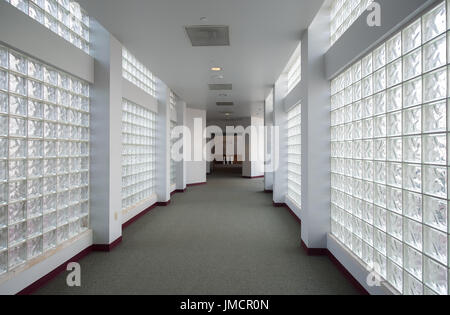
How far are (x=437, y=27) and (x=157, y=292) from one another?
177 inches

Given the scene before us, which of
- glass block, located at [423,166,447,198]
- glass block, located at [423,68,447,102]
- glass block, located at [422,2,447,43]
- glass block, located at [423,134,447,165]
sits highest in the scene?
glass block, located at [422,2,447,43]

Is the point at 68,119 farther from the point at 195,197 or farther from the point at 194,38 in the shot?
the point at 195,197

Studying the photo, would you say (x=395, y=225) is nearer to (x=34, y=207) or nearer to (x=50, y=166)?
(x=34, y=207)

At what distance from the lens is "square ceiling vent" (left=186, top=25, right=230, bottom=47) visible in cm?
584

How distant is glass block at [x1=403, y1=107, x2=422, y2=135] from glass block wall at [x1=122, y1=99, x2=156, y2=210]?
21.4 ft

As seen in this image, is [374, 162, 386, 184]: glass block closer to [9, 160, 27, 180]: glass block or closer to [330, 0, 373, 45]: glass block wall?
[330, 0, 373, 45]: glass block wall

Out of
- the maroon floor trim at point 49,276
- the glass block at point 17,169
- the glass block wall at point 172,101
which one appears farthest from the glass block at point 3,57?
the glass block wall at point 172,101

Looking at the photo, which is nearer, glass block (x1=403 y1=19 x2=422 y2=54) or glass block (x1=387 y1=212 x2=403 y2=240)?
glass block (x1=403 y1=19 x2=422 y2=54)

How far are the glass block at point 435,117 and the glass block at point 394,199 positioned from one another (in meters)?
0.83

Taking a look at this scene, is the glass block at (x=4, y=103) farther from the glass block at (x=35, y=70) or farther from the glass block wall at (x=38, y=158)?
the glass block at (x=35, y=70)

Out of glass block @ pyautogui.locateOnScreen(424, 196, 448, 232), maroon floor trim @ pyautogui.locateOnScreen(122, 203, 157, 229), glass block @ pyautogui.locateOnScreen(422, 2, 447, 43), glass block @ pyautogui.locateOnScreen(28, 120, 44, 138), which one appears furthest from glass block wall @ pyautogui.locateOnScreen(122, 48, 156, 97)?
glass block @ pyautogui.locateOnScreen(424, 196, 448, 232)

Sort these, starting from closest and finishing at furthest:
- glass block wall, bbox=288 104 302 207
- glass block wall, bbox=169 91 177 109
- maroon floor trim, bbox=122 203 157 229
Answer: maroon floor trim, bbox=122 203 157 229 < glass block wall, bbox=288 104 302 207 < glass block wall, bbox=169 91 177 109

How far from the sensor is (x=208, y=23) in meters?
5.65

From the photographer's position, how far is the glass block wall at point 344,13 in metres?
4.44
